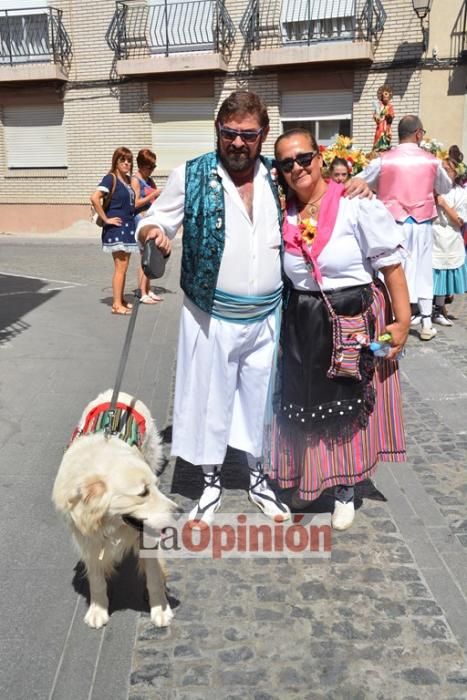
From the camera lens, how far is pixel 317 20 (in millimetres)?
16828

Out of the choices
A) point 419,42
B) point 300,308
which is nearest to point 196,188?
point 300,308

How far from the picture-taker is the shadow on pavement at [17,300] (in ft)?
27.1

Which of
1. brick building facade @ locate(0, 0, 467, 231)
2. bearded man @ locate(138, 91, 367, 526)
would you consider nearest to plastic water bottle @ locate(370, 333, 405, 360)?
bearded man @ locate(138, 91, 367, 526)

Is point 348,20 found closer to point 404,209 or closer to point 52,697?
point 404,209

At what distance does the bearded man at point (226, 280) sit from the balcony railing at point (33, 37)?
17579 millimetres

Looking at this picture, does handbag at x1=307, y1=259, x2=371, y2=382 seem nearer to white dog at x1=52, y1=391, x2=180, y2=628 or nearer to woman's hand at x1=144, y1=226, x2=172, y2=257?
woman's hand at x1=144, y1=226, x2=172, y2=257

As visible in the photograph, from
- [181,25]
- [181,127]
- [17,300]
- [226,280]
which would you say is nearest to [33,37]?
[181,25]

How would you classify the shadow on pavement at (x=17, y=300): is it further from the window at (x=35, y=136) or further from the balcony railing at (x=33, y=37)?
the balcony railing at (x=33, y=37)

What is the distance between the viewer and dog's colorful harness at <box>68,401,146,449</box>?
9.75 feet

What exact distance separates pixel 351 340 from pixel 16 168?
1885cm

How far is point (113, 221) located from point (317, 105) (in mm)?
10408

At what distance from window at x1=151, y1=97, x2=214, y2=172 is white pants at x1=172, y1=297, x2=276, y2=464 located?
49.8ft

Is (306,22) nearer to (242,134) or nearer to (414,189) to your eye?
(414,189)

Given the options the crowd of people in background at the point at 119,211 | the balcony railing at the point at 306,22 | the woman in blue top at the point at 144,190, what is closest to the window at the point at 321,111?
the balcony railing at the point at 306,22
